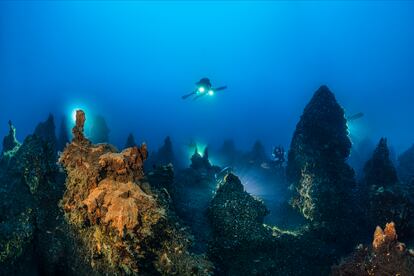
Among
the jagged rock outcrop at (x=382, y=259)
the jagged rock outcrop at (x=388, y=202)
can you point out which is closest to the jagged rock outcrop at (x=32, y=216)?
the jagged rock outcrop at (x=382, y=259)

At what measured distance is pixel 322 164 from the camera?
1334 cm

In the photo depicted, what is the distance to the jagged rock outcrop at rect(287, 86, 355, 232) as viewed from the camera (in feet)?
39.7

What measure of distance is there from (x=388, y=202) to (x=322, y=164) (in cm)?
273

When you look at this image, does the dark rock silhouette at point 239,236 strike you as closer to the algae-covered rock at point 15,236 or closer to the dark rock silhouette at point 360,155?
the algae-covered rock at point 15,236

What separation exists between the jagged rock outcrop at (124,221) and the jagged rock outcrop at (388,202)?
6526 mm

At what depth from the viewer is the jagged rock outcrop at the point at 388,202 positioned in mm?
10680

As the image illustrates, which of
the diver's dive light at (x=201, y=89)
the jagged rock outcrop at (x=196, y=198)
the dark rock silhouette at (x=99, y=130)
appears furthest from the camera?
the dark rock silhouette at (x=99, y=130)

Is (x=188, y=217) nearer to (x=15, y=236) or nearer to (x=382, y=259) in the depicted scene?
(x=15, y=236)

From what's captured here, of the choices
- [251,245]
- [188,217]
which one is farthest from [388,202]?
[188,217]

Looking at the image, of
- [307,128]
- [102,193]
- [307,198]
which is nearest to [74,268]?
[102,193]

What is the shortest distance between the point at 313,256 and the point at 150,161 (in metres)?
16.0

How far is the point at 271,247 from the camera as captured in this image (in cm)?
977

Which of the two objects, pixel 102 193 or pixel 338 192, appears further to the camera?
pixel 338 192

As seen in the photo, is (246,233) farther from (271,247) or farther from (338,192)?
(338,192)
